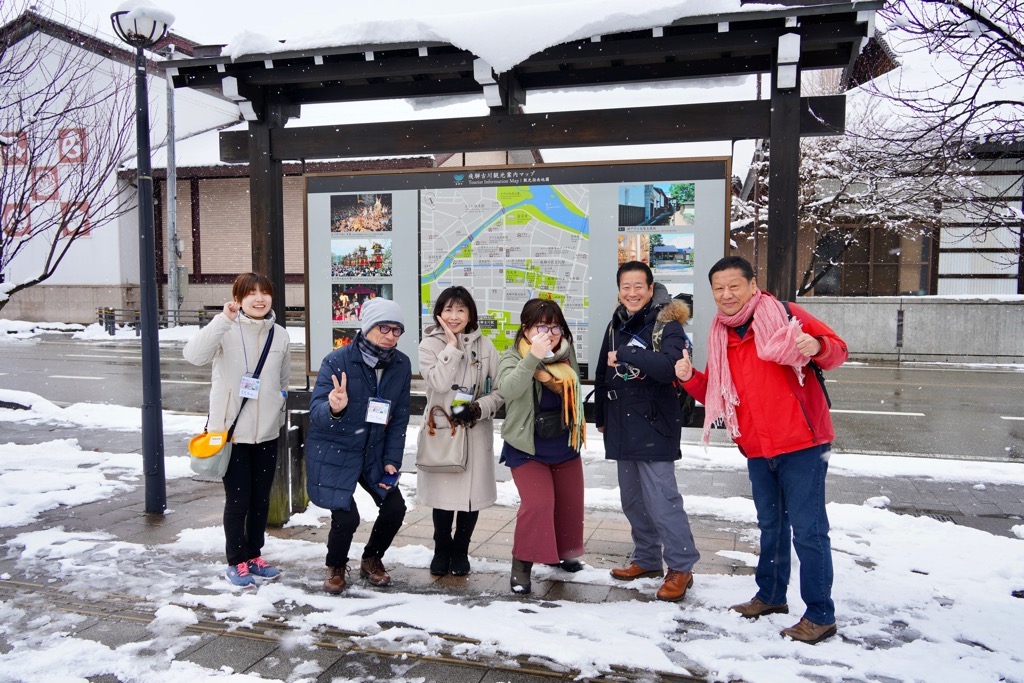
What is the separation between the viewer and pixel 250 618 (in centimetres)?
383

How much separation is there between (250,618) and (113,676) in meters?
0.73

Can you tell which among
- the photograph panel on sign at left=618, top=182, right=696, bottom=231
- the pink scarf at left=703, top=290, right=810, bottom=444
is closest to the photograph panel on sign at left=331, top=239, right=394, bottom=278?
the photograph panel on sign at left=618, top=182, right=696, bottom=231

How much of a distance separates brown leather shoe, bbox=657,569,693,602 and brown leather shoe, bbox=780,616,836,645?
2.08 ft

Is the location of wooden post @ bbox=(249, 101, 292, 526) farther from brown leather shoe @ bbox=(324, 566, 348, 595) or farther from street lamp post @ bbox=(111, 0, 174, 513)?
brown leather shoe @ bbox=(324, 566, 348, 595)

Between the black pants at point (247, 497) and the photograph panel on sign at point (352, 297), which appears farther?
the photograph panel on sign at point (352, 297)

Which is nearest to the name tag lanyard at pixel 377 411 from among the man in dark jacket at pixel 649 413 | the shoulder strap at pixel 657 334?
the man in dark jacket at pixel 649 413

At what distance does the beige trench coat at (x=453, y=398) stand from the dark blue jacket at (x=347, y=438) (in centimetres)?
24

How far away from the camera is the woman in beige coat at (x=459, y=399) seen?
4301 mm

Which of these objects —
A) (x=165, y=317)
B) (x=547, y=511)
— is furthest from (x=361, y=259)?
(x=165, y=317)

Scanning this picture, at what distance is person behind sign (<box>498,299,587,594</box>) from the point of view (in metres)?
4.21

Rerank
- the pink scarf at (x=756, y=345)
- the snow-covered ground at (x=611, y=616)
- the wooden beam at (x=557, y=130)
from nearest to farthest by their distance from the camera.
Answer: the snow-covered ground at (x=611, y=616) → the pink scarf at (x=756, y=345) → the wooden beam at (x=557, y=130)

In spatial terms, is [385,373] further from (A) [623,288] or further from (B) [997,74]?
(B) [997,74]

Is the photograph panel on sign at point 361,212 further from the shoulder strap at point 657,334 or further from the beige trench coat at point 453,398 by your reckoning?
the shoulder strap at point 657,334

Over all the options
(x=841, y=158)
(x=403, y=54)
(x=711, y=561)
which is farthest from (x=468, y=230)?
(x=841, y=158)
